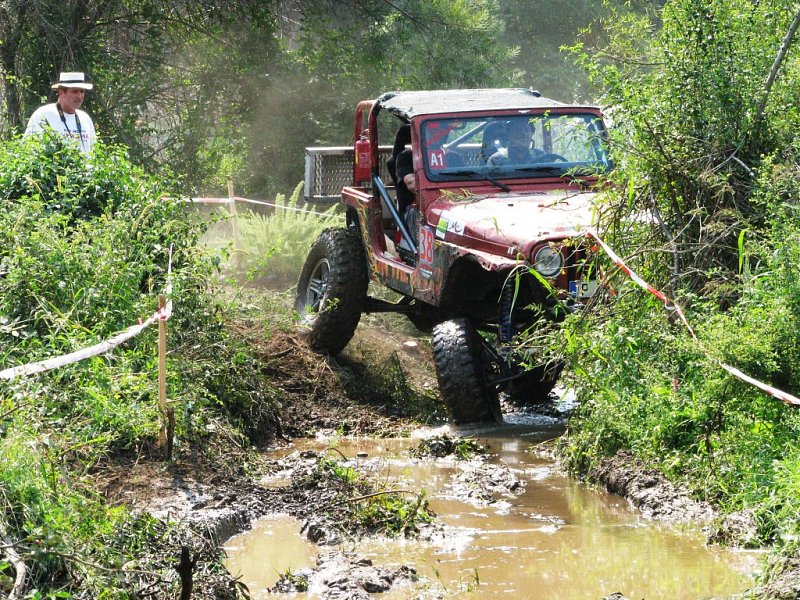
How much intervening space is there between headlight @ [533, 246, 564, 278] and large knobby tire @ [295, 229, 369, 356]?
2212mm

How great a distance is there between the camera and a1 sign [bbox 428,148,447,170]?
331 inches

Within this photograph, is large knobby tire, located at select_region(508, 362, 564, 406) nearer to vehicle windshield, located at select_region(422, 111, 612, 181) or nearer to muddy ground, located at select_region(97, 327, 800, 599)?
muddy ground, located at select_region(97, 327, 800, 599)

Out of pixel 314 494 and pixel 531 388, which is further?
pixel 531 388

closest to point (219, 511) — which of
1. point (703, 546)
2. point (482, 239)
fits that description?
point (703, 546)

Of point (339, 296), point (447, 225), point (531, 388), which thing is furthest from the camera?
point (339, 296)

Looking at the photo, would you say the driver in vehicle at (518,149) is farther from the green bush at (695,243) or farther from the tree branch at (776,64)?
the tree branch at (776,64)

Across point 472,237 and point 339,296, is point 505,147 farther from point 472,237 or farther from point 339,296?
point 339,296

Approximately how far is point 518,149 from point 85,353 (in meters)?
4.07

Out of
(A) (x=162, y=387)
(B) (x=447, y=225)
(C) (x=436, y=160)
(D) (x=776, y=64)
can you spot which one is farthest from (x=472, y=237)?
(A) (x=162, y=387)

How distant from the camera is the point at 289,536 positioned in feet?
17.9

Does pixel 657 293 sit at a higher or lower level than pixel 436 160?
lower

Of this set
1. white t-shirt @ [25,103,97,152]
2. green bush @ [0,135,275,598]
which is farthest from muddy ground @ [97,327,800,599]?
white t-shirt @ [25,103,97,152]

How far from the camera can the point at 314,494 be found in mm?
5906

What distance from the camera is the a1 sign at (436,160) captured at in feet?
27.6
